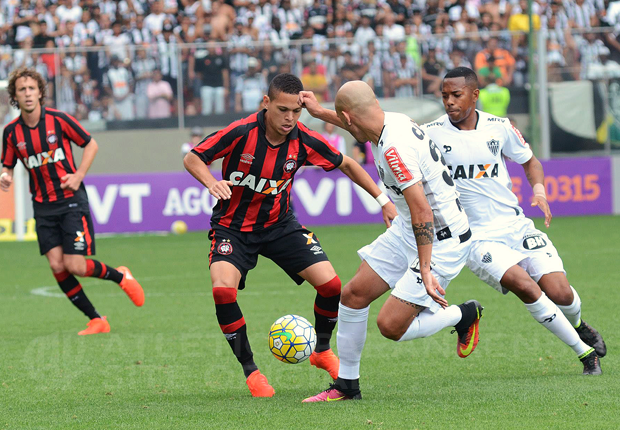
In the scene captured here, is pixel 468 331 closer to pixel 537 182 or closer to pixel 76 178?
pixel 537 182

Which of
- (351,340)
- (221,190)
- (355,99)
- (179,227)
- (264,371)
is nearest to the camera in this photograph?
(355,99)

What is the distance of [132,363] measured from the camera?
6.81 metres

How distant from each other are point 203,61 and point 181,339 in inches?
505

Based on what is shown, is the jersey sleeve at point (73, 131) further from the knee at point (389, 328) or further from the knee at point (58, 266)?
the knee at point (389, 328)

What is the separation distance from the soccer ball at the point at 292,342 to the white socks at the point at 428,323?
23.8 inches

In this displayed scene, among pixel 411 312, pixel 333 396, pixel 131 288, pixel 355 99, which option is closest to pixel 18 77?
pixel 131 288

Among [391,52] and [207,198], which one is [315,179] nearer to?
[207,198]

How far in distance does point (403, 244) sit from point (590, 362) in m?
1.43

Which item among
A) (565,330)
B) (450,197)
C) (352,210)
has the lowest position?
(352,210)

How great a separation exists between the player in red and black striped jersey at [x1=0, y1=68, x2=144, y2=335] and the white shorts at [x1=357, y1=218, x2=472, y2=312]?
3553 mm

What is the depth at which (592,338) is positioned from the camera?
6.21 meters

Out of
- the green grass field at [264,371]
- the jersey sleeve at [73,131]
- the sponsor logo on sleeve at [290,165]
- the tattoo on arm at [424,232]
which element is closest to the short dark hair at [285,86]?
the sponsor logo on sleeve at [290,165]

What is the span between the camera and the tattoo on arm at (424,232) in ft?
16.2

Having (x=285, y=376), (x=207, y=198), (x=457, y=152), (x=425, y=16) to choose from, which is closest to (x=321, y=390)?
(x=285, y=376)
